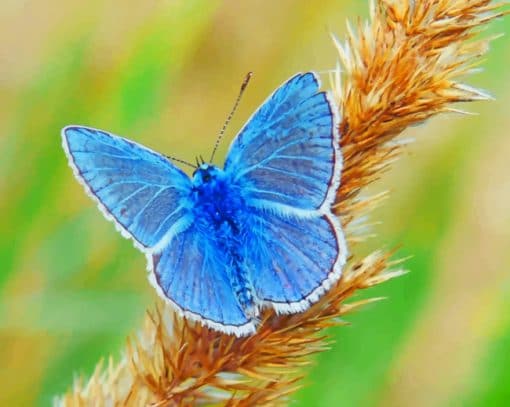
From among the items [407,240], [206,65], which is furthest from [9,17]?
[407,240]

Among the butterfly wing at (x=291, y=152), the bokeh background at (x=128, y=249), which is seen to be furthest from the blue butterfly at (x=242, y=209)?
the bokeh background at (x=128, y=249)

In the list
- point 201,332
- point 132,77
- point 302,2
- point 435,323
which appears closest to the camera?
point 201,332

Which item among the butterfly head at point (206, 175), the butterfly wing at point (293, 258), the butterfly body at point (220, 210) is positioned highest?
the butterfly head at point (206, 175)

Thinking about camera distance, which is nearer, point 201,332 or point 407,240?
point 201,332

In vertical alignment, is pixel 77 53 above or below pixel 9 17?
below

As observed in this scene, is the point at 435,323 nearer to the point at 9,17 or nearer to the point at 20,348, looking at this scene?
the point at 20,348

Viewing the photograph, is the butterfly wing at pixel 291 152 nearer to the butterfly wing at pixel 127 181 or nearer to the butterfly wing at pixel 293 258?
the butterfly wing at pixel 293 258

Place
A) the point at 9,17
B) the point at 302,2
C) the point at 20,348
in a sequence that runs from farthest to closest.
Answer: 1. the point at 9,17
2. the point at 302,2
3. the point at 20,348

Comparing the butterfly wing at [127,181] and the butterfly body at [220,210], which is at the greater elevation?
the butterfly wing at [127,181]

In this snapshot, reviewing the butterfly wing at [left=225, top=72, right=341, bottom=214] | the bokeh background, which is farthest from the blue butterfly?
the bokeh background

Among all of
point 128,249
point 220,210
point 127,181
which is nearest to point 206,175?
point 220,210
